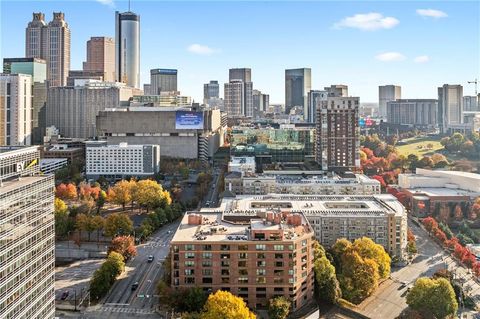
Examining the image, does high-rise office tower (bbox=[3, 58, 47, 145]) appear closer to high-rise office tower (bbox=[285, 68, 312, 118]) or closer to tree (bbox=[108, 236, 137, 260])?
tree (bbox=[108, 236, 137, 260])

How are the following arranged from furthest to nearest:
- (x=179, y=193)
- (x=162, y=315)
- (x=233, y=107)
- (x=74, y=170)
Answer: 1. (x=233, y=107)
2. (x=74, y=170)
3. (x=179, y=193)
4. (x=162, y=315)

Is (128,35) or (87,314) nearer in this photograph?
(87,314)

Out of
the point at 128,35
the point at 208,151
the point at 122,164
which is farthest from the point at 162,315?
the point at 128,35

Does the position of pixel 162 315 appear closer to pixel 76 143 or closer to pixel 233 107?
pixel 76 143

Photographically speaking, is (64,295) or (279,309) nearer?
(279,309)

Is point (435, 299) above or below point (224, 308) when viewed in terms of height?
below

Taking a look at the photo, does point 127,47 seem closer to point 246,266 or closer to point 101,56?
point 101,56

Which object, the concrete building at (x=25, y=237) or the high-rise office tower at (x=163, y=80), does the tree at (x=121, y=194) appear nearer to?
the concrete building at (x=25, y=237)

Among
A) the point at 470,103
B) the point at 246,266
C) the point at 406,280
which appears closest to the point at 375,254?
the point at 406,280
